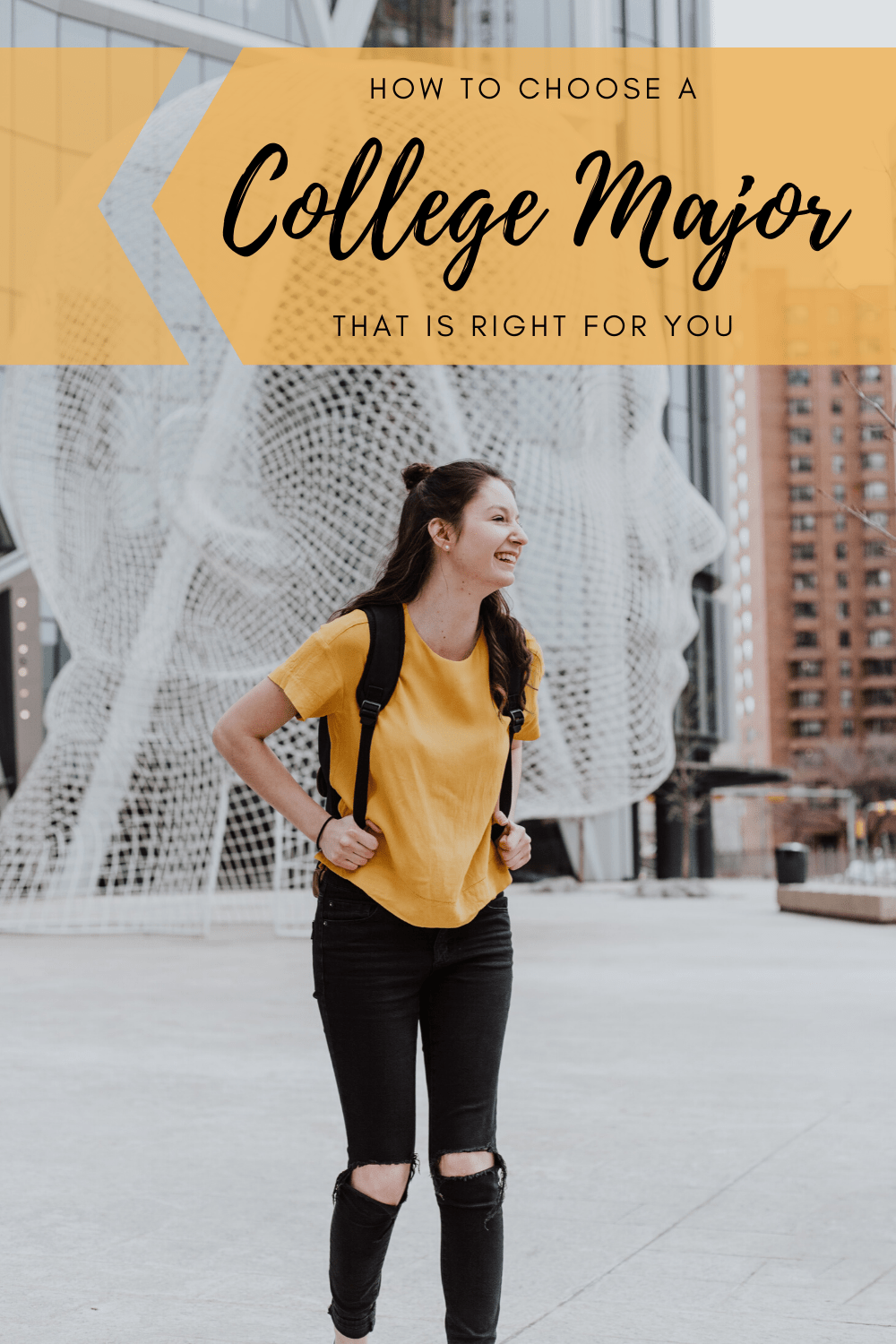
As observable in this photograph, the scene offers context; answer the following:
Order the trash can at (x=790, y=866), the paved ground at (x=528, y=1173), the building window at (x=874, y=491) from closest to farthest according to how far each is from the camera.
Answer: the paved ground at (x=528, y=1173), the trash can at (x=790, y=866), the building window at (x=874, y=491)

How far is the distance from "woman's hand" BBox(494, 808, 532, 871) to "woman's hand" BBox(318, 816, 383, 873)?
0.25m

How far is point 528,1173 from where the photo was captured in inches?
206

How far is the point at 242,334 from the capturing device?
17.4m

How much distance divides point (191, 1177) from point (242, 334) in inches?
531

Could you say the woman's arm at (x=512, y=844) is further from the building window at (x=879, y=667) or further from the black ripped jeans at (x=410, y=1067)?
the building window at (x=879, y=667)

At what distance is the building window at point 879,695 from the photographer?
4537 inches

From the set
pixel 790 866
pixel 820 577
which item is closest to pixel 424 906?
pixel 790 866

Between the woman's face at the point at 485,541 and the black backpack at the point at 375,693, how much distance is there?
0.14m

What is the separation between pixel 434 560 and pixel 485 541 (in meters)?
0.12

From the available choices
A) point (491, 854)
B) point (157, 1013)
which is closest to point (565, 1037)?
point (157, 1013)

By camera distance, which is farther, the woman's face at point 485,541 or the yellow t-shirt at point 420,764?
the woman's face at point 485,541

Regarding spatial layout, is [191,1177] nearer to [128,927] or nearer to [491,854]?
[491,854]

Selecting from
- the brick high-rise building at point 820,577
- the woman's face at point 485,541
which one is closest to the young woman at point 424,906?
the woman's face at point 485,541

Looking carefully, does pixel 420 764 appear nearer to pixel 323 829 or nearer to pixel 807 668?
pixel 323 829
